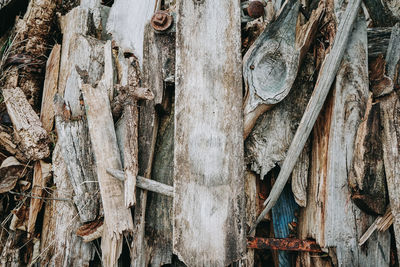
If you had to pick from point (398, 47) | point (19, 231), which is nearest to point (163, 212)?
point (19, 231)

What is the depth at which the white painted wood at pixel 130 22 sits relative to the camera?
2471 millimetres

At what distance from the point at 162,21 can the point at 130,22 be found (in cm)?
58

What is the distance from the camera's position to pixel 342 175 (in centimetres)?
187

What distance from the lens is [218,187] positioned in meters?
1.75

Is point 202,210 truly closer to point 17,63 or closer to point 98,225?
point 98,225

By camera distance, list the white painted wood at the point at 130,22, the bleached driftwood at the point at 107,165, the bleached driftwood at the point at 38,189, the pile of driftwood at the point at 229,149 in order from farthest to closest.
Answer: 1. the white painted wood at the point at 130,22
2. the bleached driftwood at the point at 38,189
3. the bleached driftwood at the point at 107,165
4. the pile of driftwood at the point at 229,149

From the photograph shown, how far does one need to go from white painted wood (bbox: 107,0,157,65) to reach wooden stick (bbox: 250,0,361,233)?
133 centimetres

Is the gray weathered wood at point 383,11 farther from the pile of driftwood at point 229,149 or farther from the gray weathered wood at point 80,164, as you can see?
the gray weathered wood at point 80,164

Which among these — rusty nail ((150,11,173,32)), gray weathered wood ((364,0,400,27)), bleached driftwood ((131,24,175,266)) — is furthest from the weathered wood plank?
gray weathered wood ((364,0,400,27))

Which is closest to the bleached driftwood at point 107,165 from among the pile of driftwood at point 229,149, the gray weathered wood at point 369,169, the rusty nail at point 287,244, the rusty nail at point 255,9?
the pile of driftwood at point 229,149

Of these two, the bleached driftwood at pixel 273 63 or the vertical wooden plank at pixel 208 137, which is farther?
the bleached driftwood at pixel 273 63

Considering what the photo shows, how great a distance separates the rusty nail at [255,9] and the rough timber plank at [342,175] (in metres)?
0.61

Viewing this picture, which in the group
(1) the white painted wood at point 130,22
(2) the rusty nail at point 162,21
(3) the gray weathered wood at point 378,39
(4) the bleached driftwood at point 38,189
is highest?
(1) the white painted wood at point 130,22

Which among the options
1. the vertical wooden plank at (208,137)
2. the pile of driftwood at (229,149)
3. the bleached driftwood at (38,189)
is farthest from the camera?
the bleached driftwood at (38,189)
